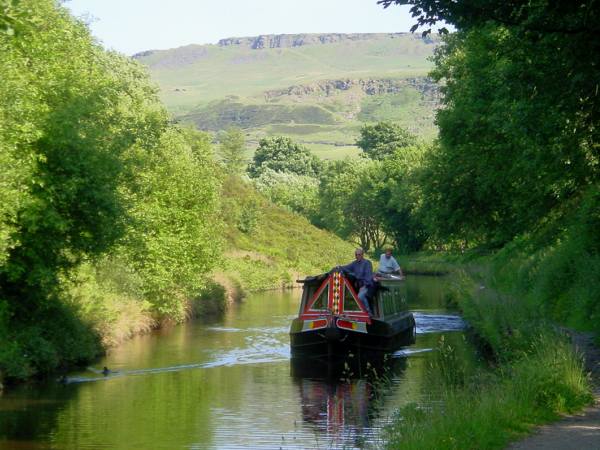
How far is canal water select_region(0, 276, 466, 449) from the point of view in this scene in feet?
58.2

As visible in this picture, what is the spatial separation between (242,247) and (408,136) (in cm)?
8788

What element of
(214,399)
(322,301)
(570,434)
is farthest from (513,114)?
(322,301)

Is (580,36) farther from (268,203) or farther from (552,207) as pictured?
(268,203)

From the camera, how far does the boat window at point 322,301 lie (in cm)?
2898

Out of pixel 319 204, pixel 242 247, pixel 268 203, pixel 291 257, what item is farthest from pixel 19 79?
pixel 319 204

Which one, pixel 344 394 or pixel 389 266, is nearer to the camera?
pixel 344 394

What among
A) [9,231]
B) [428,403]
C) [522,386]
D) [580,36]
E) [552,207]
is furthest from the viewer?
Result: [552,207]

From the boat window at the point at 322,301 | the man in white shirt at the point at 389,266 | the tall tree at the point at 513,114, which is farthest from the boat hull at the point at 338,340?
the tall tree at the point at 513,114

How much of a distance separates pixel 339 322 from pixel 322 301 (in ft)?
5.62

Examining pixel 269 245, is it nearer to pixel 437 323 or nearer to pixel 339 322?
pixel 437 323

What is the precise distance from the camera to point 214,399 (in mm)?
22391

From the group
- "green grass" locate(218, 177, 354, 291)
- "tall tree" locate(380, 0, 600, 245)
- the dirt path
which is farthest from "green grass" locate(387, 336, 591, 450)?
"green grass" locate(218, 177, 354, 291)

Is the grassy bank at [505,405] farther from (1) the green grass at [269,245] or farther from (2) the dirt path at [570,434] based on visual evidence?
(1) the green grass at [269,245]

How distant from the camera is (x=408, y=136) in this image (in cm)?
15525
